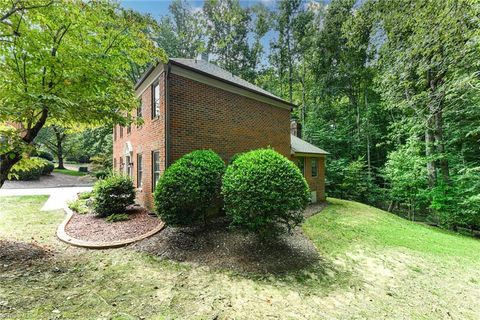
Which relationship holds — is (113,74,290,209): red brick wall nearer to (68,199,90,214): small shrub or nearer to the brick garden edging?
(68,199,90,214): small shrub

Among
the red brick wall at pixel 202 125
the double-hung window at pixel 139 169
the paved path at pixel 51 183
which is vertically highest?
the red brick wall at pixel 202 125

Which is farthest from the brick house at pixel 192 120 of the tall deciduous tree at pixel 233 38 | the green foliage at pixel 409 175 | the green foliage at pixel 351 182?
the tall deciduous tree at pixel 233 38

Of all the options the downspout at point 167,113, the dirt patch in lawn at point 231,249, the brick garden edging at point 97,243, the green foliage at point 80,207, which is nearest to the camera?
the dirt patch in lawn at point 231,249

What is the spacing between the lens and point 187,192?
5.75 metres

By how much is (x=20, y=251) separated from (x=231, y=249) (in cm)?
471

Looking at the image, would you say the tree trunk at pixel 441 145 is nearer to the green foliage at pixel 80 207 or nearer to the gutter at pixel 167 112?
the gutter at pixel 167 112

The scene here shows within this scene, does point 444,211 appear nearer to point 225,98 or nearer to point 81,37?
point 225,98

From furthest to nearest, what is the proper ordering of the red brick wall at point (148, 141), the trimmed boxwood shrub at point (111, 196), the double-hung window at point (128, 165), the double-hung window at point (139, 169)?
1. the double-hung window at point (128, 165)
2. the double-hung window at point (139, 169)
3. the trimmed boxwood shrub at point (111, 196)
4. the red brick wall at point (148, 141)

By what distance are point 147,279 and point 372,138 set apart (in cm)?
2268

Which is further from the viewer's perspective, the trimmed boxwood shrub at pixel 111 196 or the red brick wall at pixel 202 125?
the trimmed boxwood shrub at pixel 111 196

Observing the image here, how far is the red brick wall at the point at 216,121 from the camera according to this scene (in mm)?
7539

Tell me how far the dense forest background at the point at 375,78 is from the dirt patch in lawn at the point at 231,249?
5594 mm

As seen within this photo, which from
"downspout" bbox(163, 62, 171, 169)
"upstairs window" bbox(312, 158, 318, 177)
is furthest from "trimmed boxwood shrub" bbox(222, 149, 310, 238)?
"upstairs window" bbox(312, 158, 318, 177)

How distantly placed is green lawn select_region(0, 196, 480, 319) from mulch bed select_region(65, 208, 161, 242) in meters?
0.68
